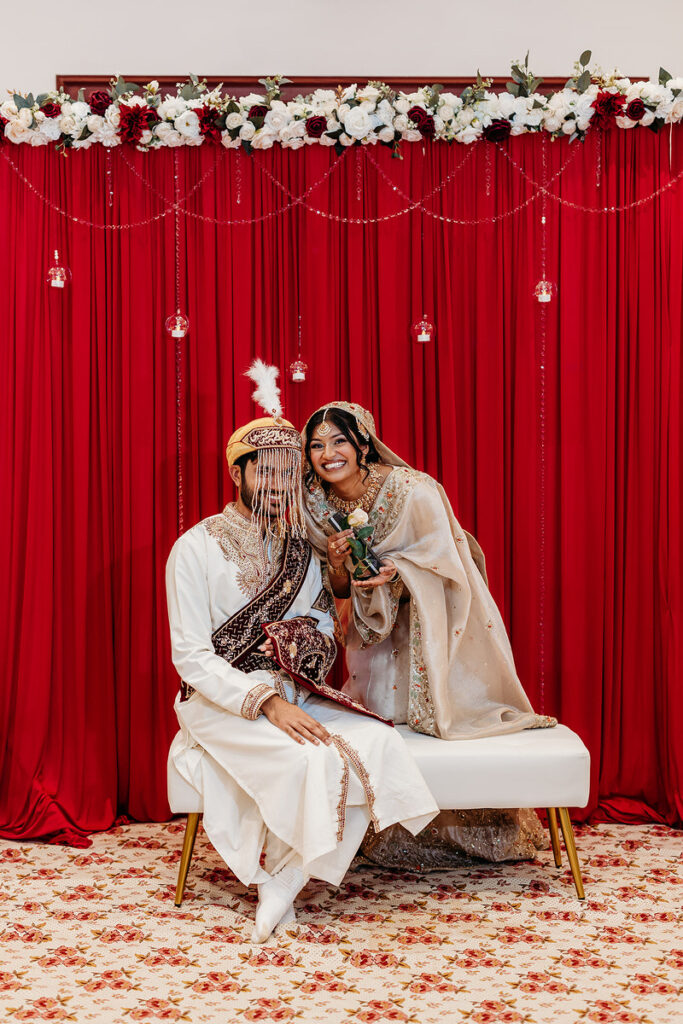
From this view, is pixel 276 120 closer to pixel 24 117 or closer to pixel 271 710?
pixel 24 117

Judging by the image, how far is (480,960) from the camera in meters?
2.69

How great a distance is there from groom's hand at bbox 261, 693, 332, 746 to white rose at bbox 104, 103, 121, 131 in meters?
2.18

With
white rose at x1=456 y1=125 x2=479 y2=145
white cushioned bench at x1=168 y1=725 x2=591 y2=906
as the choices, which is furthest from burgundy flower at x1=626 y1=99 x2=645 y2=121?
white cushioned bench at x1=168 y1=725 x2=591 y2=906

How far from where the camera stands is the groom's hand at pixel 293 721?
291cm

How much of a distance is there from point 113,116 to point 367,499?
1705 millimetres

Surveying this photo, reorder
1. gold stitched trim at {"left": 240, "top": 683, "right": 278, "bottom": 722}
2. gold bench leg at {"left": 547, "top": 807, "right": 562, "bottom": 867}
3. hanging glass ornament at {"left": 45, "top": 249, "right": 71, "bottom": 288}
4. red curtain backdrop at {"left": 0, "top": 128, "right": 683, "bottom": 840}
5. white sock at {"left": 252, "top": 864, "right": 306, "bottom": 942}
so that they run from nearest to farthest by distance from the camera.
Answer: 1. white sock at {"left": 252, "top": 864, "right": 306, "bottom": 942}
2. gold stitched trim at {"left": 240, "top": 683, "right": 278, "bottom": 722}
3. gold bench leg at {"left": 547, "top": 807, "right": 562, "bottom": 867}
4. hanging glass ornament at {"left": 45, "top": 249, "right": 71, "bottom": 288}
5. red curtain backdrop at {"left": 0, "top": 128, "right": 683, "bottom": 840}

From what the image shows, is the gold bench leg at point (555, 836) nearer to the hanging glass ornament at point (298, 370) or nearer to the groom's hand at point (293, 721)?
the groom's hand at point (293, 721)

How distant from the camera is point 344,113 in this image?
368 cm

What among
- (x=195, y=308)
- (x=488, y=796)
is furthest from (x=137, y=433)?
(x=488, y=796)

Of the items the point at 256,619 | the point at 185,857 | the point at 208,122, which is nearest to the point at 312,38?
the point at 208,122

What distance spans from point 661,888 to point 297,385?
2.14 metres

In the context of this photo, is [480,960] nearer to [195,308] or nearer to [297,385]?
[297,385]

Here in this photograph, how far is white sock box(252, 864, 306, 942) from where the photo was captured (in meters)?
2.81

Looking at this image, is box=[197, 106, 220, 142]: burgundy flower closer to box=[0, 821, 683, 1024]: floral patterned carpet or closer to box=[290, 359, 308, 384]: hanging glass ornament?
box=[290, 359, 308, 384]: hanging glass ornament
